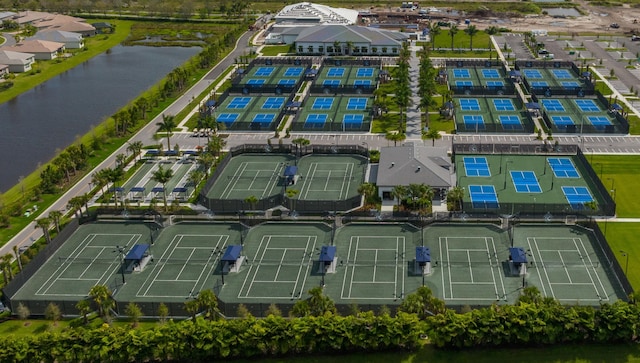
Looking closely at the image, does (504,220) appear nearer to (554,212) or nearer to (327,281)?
(554,212)

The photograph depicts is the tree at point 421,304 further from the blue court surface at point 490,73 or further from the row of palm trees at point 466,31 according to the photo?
the row of palm trees at point 466,31

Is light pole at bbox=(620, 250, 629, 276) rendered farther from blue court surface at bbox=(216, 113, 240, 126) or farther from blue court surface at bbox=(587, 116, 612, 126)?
blue court surface at bbox=(216, 113, 240, 126)

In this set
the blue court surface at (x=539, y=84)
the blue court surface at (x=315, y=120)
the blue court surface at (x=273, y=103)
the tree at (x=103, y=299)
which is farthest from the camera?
the blue court surface at (x=539, y=84)

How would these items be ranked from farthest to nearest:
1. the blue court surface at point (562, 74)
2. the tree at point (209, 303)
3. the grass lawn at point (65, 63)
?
the grass lawn at point (65, 63) → the blue court surface at point (562, 74) → the tree at point (209, 303)

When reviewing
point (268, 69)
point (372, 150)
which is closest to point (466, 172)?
point (372, 150)


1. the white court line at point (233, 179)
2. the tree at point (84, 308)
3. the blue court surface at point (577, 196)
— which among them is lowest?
the tree at point (84, 308)

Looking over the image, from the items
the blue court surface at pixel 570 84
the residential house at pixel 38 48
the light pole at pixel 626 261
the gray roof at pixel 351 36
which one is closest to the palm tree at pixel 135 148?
the light pole at pixel 626 261
